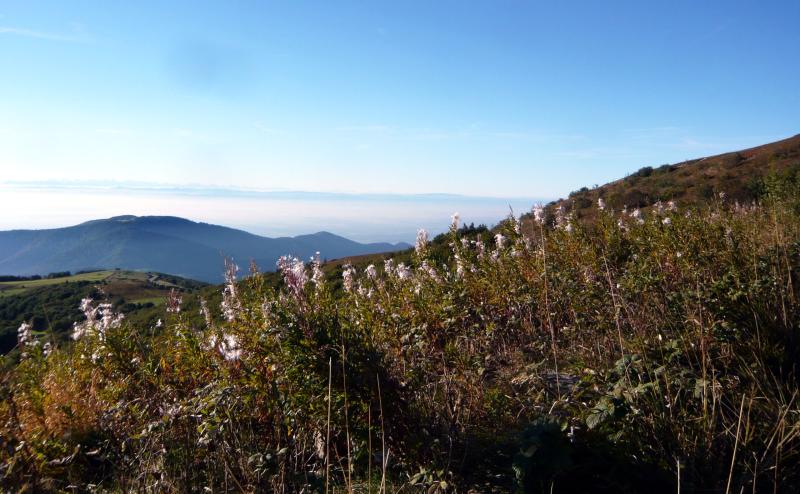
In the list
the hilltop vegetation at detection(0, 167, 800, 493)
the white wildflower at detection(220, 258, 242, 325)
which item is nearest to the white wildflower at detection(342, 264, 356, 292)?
the hilltop vegetation at detection(0, 167, 800, 493)

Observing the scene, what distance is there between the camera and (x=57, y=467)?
9.93 ft

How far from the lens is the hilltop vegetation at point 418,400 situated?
242 centimetres

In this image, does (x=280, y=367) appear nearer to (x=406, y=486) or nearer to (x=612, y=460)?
(x=406, y=486)

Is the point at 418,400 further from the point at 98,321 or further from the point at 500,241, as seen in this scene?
the point at 500,241

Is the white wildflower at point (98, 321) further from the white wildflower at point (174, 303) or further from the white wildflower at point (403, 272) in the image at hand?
the white wildflower at point (403, 272)

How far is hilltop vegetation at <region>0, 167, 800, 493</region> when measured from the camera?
2.42 meters

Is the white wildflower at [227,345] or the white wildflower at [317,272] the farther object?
the white wildflower at [317,272]

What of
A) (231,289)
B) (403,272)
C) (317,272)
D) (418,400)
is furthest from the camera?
(403,272)

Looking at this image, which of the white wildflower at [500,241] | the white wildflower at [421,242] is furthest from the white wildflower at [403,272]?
the white wildflower at [500,241]

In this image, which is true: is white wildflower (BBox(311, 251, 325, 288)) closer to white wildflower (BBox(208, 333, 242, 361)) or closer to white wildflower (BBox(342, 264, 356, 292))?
white wildflower (BBox(342, 264, 356, 292))

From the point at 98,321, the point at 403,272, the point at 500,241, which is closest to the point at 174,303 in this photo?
the point at 98,321

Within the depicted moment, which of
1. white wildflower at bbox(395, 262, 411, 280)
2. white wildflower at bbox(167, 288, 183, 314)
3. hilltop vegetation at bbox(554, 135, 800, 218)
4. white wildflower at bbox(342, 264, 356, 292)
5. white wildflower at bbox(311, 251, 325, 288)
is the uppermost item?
hilltop vegetation at bbox(554, 135, 800, 218)

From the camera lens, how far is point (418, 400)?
3.04m

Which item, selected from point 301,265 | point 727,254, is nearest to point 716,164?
point 727,254
